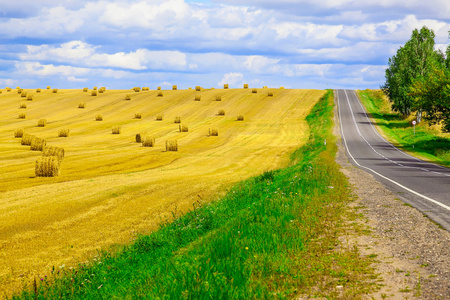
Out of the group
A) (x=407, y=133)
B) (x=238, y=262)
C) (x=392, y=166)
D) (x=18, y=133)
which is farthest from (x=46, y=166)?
(x=407, y=133)

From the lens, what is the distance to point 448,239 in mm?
7926

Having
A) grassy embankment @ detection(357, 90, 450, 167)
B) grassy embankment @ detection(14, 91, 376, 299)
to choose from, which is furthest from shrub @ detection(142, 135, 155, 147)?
grassy embankment @ detection(14, 91, 376, 299)

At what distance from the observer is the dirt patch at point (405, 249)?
5654 mm

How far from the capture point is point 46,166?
2223cm

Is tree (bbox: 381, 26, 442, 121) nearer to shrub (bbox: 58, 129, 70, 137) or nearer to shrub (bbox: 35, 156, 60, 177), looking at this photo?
shrub (bbox: 58, 129, 70, 137)

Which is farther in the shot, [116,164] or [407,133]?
[407,133]

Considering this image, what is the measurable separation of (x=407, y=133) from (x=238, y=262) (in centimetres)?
6227

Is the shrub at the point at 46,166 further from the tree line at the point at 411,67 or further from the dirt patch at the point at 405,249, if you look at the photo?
the tree line at the point at 411,67

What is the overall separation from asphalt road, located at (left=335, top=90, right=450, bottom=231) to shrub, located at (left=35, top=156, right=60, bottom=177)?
17.2 m

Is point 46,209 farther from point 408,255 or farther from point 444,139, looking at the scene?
point 444,139

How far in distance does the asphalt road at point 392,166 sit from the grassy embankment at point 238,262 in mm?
2942

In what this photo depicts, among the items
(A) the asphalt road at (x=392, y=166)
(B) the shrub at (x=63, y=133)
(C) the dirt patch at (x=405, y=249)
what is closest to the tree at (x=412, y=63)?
(A) the asphalt road at (x=392, y=166)

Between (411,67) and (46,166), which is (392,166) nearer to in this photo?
(46,166)

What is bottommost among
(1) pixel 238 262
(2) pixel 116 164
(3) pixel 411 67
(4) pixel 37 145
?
(2) pixel 116 164
